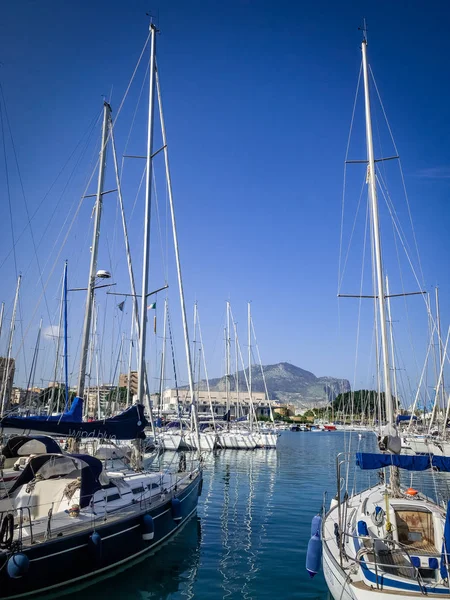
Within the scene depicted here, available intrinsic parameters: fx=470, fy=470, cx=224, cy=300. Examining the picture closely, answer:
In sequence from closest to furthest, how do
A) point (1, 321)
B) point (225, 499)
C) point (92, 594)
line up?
point (92, 594)
point (225, 499)
point (1, 321)

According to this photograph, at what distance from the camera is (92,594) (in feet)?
39.9

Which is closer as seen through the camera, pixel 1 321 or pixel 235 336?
pixel 1 321

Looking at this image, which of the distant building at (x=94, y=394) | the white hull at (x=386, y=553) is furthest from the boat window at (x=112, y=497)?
the distant building at (x=94, y=394)

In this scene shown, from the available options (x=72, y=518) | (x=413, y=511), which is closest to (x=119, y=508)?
(x=72, y=518)

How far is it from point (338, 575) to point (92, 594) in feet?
20.9

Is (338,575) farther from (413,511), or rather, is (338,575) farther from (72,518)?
(72,518)

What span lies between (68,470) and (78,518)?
174cm

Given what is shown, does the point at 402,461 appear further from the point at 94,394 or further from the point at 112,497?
the point at 94,394

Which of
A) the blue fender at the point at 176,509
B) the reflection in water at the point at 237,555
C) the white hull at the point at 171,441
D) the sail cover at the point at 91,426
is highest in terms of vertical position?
the sail cover at the point at 91,426

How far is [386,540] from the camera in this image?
10.2 m

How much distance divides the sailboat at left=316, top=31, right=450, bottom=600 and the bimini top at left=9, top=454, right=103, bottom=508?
21.1ft

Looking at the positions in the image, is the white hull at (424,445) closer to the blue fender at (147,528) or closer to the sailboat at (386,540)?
the sailboat at (386,540)

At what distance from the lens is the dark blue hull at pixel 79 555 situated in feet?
34.8

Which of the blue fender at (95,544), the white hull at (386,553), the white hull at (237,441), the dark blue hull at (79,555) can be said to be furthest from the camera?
the white hull at (237,441)
